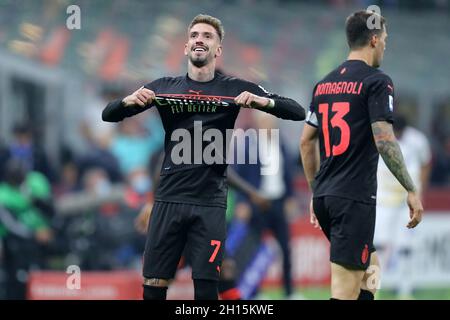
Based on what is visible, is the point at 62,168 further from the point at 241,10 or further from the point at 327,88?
the point at 327,88

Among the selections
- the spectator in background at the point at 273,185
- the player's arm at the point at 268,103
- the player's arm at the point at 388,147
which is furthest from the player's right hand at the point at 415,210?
the spectator in background at the point at 273,185

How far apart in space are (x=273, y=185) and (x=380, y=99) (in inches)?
261

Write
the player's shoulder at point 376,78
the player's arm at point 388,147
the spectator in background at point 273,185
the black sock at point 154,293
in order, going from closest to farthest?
the player's arm at point 388,147 → the player's shoulder at point 376,78 → the black sock at point 154,293 → the spectator in background at point 273,185

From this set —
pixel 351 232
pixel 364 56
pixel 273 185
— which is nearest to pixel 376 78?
pixel 364 56

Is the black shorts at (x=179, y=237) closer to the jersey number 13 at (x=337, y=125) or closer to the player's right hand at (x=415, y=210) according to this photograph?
the jersey number 13 at (x=337, y=125)

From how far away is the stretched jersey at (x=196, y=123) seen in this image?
29.9 feet

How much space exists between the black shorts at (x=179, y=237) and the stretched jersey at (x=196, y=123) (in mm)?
81

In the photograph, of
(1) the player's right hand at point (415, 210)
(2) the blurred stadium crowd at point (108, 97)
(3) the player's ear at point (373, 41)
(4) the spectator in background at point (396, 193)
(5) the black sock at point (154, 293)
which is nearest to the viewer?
(1) the player's right hand at point (415, 210)

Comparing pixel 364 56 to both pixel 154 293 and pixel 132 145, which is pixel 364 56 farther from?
pixel 132 145

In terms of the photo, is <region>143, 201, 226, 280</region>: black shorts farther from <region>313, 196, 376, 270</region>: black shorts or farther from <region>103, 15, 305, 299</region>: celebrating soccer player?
<region>313, 196, 376, 270</region>: black shorts

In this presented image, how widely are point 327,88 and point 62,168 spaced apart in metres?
9.80

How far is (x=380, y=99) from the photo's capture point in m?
9.00

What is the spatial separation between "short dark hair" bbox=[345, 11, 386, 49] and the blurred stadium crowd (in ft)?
18.1

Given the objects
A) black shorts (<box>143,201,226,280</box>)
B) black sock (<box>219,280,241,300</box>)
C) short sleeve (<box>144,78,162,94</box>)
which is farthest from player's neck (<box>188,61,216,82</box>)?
black sock (<box>219,280,241,300</box>)
